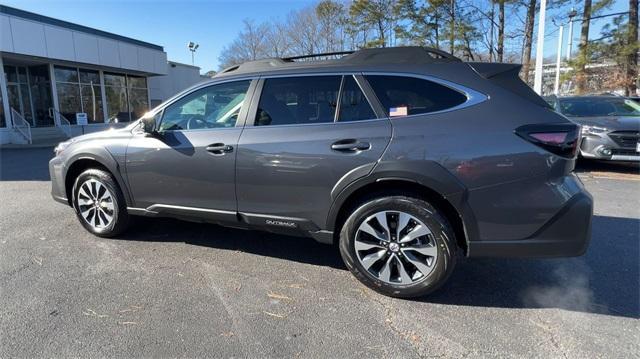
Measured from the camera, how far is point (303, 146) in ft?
10.3

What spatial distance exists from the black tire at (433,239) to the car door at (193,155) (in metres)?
1.12

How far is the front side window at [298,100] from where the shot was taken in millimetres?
3221

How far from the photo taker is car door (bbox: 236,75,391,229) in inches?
118

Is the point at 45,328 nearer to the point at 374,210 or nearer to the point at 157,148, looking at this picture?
the point at 157,148

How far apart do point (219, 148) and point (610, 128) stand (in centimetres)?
792

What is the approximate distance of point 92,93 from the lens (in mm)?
22891

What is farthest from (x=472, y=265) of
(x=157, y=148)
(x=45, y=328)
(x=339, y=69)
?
(x=45, y=328)

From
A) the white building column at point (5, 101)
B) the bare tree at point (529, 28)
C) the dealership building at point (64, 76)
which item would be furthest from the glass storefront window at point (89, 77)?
the bare tree at point (529, 28)

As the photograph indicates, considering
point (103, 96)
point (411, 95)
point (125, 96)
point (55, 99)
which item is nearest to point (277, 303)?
point (411, 95)

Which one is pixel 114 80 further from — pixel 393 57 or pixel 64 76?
pixel 393 57

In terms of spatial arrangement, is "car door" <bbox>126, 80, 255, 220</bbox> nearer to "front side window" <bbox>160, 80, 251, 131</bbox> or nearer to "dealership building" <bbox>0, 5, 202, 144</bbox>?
"front side window" <bbox>160, 80, 251, 131</bbox>

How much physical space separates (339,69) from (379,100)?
46cm

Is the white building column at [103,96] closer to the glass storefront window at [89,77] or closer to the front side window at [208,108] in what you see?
the glass storefront window at [89,77]

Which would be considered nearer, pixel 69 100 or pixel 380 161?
pixel 380 161
